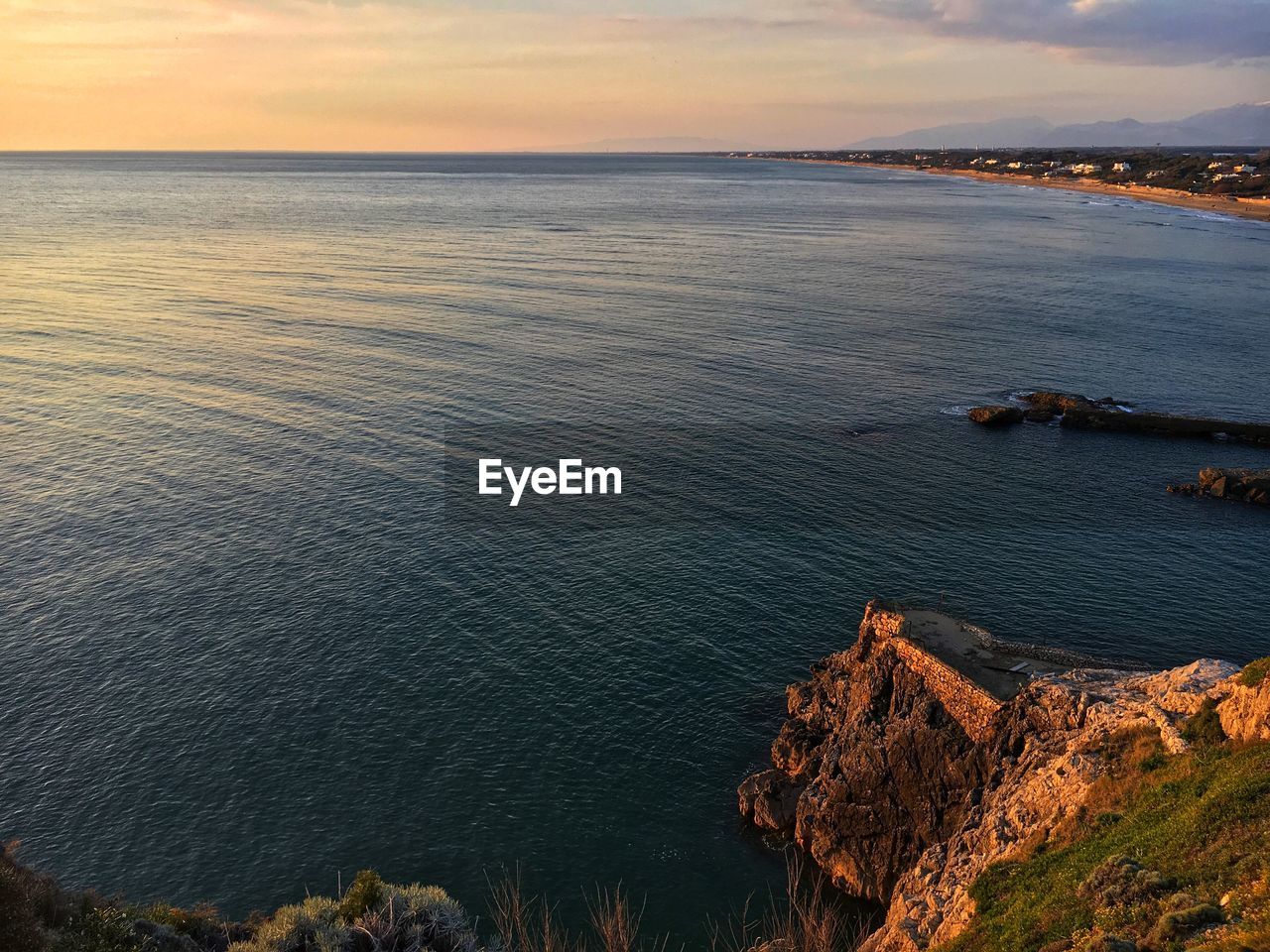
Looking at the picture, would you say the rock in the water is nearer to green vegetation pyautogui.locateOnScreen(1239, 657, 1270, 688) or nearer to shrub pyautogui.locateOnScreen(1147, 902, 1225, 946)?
green vegetation pyautogui.locateOnScreen(1239, 657, 1270, 688)

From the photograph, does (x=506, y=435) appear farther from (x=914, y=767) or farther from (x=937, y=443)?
(x=914, y=767)

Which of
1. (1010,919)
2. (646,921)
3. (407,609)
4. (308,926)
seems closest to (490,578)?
(407,609)

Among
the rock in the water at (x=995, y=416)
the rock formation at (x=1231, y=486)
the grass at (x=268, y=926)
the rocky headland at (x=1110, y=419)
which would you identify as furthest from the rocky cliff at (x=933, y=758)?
the rocky headland at (x=1110, y=419)

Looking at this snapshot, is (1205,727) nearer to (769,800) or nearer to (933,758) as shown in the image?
(933,758)

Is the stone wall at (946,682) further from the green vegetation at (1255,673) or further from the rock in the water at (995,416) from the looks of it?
the rock in the water at (995,416)

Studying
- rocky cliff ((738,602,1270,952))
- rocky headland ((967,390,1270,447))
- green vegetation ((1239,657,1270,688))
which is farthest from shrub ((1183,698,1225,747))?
rocky headland ((967,390,1270,447))

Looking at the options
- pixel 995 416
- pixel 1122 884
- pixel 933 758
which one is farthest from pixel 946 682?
pixel 995 416
